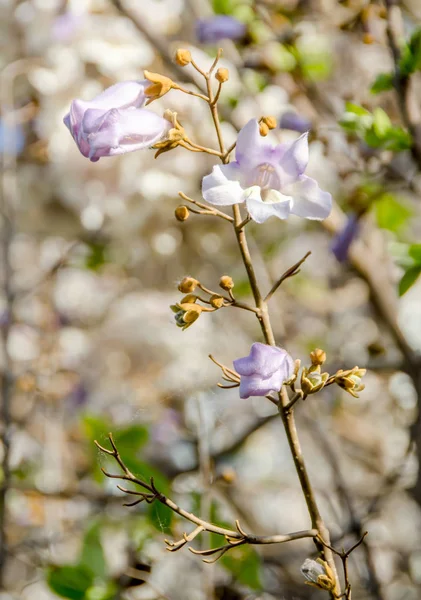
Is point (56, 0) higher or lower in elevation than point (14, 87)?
higher

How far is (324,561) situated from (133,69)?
3.97 ft

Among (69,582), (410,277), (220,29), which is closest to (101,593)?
(69,582)

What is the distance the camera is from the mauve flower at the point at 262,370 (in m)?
0.55

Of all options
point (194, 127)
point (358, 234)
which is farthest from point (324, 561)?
point (194, 127)

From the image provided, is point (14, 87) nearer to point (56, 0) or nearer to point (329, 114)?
point (56, 0)

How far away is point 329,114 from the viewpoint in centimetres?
146

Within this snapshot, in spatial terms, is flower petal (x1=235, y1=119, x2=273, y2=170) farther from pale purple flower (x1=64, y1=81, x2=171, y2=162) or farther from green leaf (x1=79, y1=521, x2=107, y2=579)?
green leaf (x1=79, y1=521, x2=107, y2=579)

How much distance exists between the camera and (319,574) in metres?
0.56

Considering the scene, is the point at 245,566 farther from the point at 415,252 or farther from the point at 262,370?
the point at 262,370

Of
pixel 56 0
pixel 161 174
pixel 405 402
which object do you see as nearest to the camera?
pixel 161 174

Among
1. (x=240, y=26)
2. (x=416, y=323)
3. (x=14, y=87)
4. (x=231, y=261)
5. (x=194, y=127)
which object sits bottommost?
(x=416, y=323)

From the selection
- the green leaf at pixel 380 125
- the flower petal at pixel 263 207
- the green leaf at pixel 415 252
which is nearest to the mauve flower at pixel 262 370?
the flower petal at pixel 263 207

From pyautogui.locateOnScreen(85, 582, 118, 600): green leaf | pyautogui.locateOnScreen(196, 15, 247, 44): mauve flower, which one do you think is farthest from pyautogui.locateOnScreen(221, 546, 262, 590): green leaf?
pyautogui.locateOnScreen(196, 15, 247, 44): mauve flower

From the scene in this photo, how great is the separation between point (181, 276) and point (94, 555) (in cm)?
44
